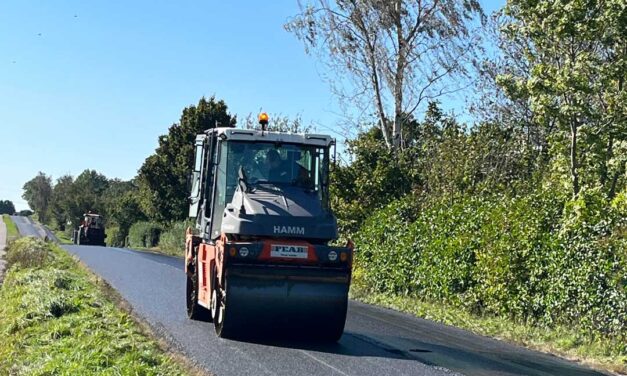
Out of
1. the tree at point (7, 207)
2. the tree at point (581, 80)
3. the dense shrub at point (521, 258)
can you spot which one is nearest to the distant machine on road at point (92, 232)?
the dense shrub at point (521, 258)

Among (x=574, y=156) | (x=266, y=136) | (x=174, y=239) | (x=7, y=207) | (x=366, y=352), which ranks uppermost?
(x=7, y=207)

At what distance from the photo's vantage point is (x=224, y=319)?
10719mm

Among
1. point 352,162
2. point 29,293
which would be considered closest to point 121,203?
point 352,162

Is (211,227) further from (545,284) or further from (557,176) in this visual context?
(557,176)

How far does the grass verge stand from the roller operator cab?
3516 millimetres

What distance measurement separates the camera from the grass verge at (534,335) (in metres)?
11.4

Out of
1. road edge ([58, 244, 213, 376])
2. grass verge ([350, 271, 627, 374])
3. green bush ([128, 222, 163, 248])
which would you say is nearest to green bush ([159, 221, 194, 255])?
green bush ([128, 222, 163, 248])

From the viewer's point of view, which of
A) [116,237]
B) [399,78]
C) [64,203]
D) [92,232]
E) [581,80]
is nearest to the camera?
[581,80]

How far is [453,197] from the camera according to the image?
71.6 feet

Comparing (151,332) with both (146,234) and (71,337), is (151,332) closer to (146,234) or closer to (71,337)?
(71,337)

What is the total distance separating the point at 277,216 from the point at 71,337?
311 cm

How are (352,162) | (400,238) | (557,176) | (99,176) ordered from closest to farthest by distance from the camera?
(557,176) → (400,238) → (352,162) → (99,176)

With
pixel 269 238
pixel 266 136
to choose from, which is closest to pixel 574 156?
pixel 266 136

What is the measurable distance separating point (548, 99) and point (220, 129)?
752 centimetres
